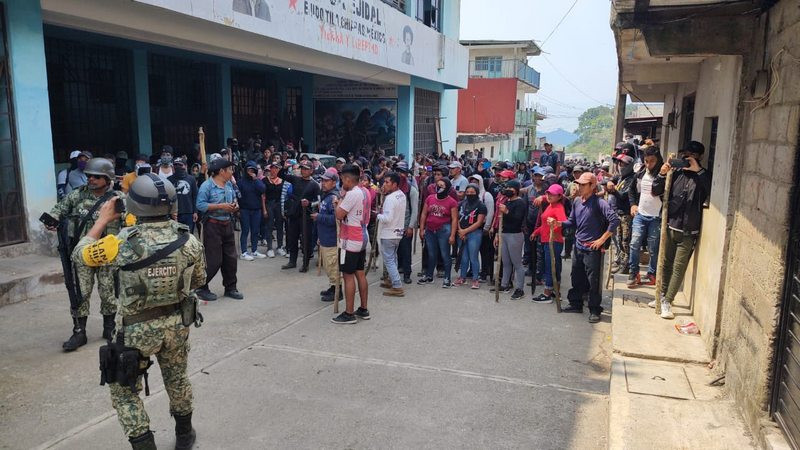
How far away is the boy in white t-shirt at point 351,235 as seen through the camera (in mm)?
6230

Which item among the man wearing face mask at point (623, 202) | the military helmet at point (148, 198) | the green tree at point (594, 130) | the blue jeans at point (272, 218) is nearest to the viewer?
the military helmet at point (148, 198)

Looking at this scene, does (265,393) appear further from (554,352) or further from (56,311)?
(56,311)

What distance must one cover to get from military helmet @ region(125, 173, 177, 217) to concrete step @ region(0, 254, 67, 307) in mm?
4513

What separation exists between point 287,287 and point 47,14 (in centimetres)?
534

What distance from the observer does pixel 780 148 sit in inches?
141

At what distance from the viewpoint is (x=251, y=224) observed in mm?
9672

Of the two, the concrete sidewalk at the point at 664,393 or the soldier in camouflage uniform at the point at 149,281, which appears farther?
the concrete sidewalk at the point at 664,393

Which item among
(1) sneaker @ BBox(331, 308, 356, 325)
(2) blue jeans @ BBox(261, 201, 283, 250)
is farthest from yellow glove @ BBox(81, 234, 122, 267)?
(2) blue jeans @ BBox(261, 201, 283, 250)

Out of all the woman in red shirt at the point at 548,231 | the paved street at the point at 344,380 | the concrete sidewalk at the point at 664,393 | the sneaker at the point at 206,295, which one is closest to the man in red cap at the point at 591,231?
the woman in red shirt at the point at 548,231

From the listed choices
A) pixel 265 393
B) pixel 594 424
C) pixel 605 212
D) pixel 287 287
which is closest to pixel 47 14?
pixel 287 287

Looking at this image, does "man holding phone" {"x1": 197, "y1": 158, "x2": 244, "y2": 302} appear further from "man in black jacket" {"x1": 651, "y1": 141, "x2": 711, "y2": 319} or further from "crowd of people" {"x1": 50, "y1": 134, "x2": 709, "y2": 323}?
"man in black jacket" {"x1": 651, "y1": 141, "x2": 711, "y2": 319}

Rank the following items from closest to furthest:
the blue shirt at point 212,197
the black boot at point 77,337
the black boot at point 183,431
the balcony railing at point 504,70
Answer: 1. the black boot at point 183,431
2. the black boot at point 77,337
3. the blue shirt at point 212,197
4. the balcony railing at point 504,70

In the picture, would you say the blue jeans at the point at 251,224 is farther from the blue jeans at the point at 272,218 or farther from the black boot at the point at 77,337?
the black boot at the point at 77,337

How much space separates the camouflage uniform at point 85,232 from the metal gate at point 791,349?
5280mm
